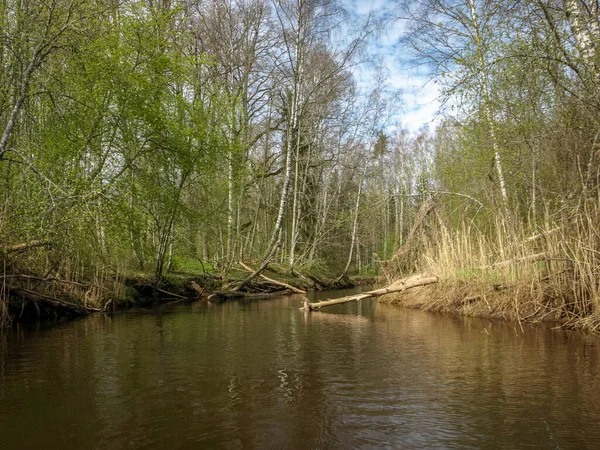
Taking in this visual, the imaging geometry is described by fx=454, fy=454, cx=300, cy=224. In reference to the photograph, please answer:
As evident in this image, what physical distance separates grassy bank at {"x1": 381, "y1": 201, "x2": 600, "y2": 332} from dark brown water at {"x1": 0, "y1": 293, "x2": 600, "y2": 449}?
687mm

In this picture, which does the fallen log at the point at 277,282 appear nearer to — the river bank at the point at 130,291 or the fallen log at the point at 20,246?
the river bank at the point at 130,291

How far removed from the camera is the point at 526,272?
704 centimetres

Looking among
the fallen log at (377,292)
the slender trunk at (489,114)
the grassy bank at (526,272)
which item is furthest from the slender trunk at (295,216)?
the slender trunk at (489,114)

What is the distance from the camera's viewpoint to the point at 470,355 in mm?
4930

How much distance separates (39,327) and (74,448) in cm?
541

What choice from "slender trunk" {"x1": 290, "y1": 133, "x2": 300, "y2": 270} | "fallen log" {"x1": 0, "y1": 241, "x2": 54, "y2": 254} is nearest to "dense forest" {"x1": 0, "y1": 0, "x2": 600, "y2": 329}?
"fallen log" {"x1": 0, "y1": 241, "x2": 54, "y2": 254}

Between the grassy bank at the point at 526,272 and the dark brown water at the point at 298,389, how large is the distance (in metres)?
0.69

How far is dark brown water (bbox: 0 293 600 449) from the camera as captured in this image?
2.68 meters

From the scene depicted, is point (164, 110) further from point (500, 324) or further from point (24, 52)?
point (500, 324)

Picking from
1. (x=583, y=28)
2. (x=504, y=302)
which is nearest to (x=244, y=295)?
(x=504, y=302)

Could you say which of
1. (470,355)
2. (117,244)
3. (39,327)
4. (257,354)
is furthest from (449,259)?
(39,327)

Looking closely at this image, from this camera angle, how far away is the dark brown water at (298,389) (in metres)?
2.68

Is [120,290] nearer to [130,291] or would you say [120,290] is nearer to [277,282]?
[130,291]

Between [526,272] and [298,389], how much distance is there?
16.1 ft
